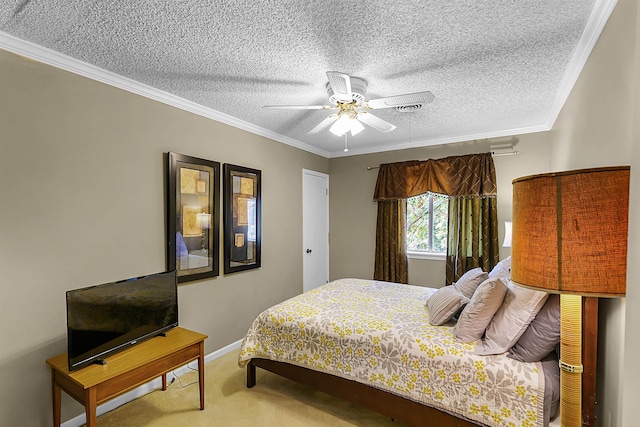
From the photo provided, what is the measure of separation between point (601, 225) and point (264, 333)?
2.28 metres

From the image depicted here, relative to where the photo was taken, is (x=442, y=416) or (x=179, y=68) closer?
(x=442, y=416)

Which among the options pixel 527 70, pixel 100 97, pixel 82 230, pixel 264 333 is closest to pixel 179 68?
pixel 100 97

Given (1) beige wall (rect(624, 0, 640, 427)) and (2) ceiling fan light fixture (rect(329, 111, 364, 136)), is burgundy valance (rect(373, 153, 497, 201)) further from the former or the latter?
(1) beige wall (rect(624, 0, 640, 427))

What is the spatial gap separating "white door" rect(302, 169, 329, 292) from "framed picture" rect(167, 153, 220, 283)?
1577 mm

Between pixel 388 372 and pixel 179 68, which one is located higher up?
pixel 179 68

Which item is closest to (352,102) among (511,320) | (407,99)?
(407,99)

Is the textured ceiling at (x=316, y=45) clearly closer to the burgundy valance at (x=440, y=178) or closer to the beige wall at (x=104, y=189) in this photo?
the beige wall at (x=104, y=189)

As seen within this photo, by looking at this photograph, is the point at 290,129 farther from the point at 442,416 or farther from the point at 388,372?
the point at 442,416

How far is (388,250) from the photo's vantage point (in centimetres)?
436

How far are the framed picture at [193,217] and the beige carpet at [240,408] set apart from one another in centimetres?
96

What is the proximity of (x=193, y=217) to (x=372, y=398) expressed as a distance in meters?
2.13

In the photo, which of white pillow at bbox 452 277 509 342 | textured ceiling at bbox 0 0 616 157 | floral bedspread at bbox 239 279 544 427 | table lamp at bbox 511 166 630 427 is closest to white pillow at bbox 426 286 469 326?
floral bedspread at bbox 239 279 544 427

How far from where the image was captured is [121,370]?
1.82 m

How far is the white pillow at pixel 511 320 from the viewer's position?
1703 mm
